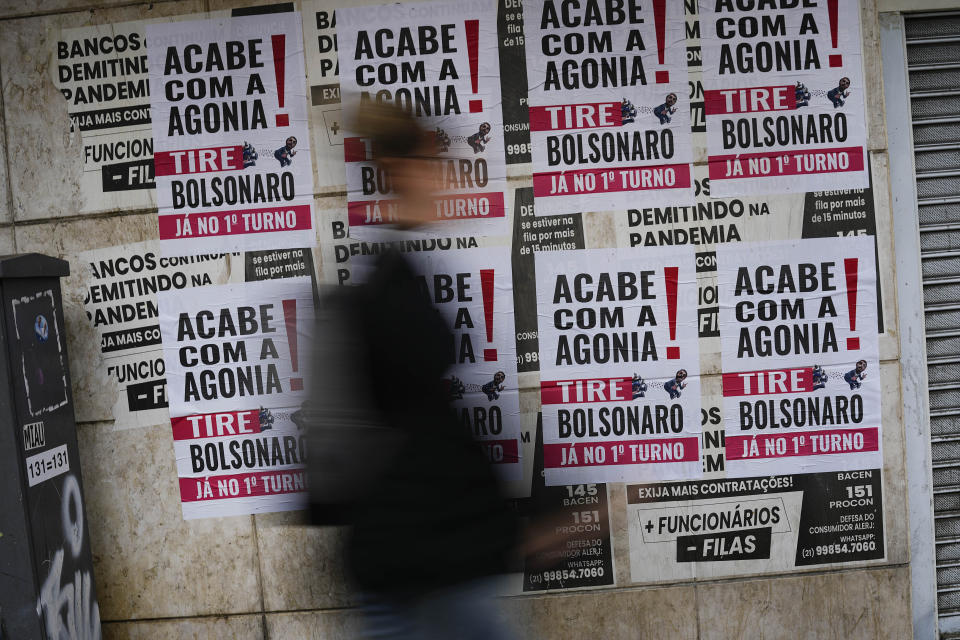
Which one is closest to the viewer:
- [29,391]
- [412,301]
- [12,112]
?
[412,301]

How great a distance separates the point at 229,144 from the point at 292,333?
974 mm

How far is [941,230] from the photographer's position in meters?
3.80

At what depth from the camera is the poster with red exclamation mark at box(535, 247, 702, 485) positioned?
365cm

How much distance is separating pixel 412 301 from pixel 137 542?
254 cm

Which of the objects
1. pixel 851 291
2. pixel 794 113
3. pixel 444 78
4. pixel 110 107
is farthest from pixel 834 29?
pixel 110 107

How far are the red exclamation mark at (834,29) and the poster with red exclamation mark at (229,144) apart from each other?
2570 millimetres

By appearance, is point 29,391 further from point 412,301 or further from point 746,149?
point 746,149

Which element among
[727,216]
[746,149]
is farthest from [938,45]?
[727,216]

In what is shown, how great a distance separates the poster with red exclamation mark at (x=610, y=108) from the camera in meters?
3.62

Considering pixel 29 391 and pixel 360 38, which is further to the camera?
pixel 360 38

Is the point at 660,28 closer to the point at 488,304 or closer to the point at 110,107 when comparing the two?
the point at 488,304

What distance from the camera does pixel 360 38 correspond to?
3623mm

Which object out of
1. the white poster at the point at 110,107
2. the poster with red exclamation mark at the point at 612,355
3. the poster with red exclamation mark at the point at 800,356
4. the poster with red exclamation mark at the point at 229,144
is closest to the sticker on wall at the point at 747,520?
the poster with red exclamation mark at the point at 800,356

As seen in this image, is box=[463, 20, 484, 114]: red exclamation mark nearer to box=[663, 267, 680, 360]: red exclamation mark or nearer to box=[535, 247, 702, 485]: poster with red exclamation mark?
box=[535, 247, 702, 485]: poster with red exclamation mark
